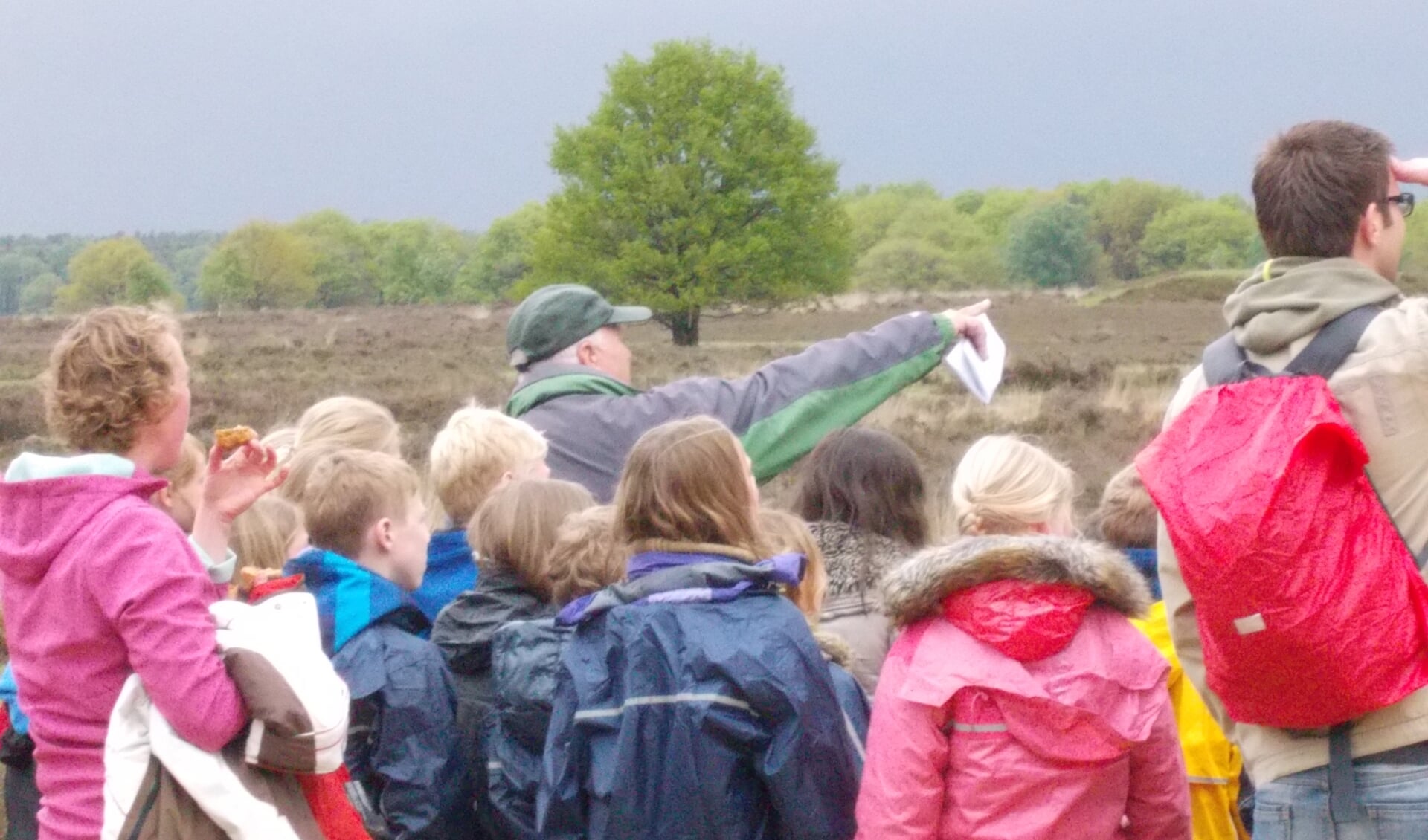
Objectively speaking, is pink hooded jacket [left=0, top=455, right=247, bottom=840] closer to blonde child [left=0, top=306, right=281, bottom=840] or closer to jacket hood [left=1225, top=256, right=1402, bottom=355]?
blonde child [left=0, top=306, right=281, bottom=840]

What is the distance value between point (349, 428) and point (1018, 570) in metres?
2.48

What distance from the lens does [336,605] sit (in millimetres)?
3775

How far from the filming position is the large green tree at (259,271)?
9312cm

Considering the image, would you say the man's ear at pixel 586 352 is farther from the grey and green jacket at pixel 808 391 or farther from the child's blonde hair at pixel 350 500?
the child's blonde hair at pixel 350 500

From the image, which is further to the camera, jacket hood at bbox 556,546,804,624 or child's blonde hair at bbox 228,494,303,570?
child's blonde hair at bbox 228,494,303,570

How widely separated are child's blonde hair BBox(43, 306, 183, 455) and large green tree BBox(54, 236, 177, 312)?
3521 inches

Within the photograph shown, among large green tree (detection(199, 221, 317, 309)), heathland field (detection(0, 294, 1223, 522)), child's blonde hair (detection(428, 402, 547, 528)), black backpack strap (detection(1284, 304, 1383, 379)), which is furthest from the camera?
large green tree (detection(199, 221, 317, 309))

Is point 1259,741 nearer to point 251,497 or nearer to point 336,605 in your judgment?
point 251,497

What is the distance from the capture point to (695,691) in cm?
299

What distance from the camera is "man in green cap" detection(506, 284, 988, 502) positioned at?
395 cm

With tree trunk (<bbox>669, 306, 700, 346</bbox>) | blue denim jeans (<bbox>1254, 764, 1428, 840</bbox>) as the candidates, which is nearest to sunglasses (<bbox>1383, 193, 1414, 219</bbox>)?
blue denim jeans (<bbox>1254, 764, 1428, 840</bbox>)

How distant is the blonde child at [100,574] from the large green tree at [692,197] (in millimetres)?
44117

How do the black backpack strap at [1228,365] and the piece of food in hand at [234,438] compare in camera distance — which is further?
the piece of food in hand at [234,438]

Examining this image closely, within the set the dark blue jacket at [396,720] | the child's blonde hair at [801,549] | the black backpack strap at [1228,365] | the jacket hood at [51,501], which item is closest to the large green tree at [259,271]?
the dark blue jacket at [396,720]
